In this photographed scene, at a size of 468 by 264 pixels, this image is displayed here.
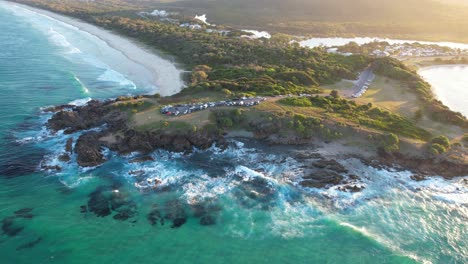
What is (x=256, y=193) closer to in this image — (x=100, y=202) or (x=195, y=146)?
(x=195, y=146)

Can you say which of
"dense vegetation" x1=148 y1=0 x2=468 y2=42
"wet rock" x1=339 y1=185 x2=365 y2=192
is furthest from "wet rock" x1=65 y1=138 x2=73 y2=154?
"dense vegetation" x1=148 y1=0 x2=468 y2=42

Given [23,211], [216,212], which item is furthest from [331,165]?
[23,211]

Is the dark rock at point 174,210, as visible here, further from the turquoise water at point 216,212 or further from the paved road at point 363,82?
the paved road at point 363,82

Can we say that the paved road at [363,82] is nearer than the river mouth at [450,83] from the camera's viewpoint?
Yes

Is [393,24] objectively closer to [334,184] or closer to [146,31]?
[146,31]

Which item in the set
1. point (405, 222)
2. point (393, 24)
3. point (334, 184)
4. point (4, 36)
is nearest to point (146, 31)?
point (4, 36)

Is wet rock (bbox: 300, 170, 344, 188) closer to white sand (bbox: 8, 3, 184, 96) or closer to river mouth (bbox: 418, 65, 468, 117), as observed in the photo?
white sand (bbox: 8, 3, 184, 96)

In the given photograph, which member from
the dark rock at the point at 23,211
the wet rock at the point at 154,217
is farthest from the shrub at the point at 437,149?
the dark rock at the point at 23,211
